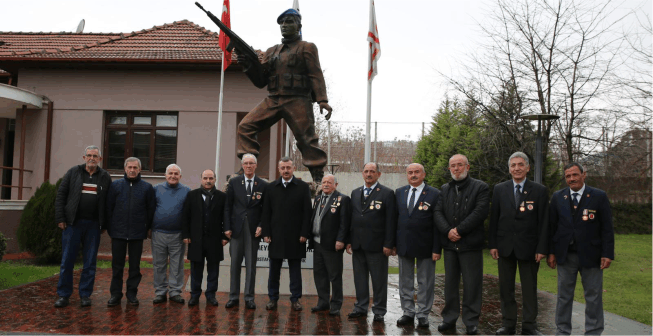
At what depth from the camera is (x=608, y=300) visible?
908 centimetres

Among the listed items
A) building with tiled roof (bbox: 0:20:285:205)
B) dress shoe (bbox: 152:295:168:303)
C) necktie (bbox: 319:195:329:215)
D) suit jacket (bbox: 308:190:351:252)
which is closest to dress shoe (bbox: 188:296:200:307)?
dress shoe (bbox: 152:295:168:303)

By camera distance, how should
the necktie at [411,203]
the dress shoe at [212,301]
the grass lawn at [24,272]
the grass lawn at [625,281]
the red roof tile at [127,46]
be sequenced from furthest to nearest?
the red roof tile at [127,46], the grass lawn at [24,272], the grass lawn at [625,281], the dress shoe at [212,301], the necktie at [411,203]

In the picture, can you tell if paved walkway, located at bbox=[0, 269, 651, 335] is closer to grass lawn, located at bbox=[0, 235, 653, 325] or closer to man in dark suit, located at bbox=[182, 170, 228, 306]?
man in dark suit, located at bbox=[182, 170, 228, 306]

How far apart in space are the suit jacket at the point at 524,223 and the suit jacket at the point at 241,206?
2.92 meters

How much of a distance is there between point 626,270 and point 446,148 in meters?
7.71

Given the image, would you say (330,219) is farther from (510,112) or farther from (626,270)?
(626,270)

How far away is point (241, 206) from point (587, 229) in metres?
4.00

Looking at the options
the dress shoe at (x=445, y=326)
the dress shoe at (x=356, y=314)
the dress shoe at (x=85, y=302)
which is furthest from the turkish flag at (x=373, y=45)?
the dress shoe at (x=85, y=302)

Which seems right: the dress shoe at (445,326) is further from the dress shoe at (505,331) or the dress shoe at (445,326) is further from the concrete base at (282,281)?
the concrete base at (282,281)

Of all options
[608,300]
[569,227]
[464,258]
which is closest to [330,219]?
[464,258]

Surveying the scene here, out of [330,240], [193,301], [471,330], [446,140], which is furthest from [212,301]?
[446,140]

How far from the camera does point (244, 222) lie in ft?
21.2

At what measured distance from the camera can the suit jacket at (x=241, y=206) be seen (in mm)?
6430

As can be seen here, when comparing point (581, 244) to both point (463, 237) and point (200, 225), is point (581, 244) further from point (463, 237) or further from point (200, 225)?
point (200, 225)
